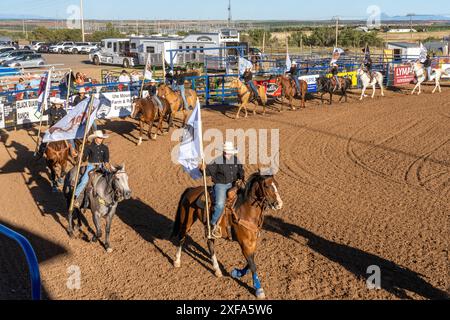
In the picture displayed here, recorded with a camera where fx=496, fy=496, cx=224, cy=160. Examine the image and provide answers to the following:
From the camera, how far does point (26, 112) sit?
19.4m

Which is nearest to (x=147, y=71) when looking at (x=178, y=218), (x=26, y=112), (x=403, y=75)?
(x=26, y=112)

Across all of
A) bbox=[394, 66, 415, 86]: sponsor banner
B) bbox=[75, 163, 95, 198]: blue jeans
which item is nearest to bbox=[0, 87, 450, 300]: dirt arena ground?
bbox=[75, 163, 95, 198]: blue jeans

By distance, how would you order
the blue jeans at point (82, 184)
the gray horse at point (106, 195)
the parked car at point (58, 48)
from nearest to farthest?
the gray horse at point (106, 195)
the blue jeans at point (82, 184)
the parked car at point (58, 48)

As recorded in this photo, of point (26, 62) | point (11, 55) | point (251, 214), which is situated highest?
point (11, 55)

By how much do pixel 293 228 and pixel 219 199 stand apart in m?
2.88

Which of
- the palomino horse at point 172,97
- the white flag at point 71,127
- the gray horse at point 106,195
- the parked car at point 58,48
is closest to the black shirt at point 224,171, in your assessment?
the gray horse at point 106,195

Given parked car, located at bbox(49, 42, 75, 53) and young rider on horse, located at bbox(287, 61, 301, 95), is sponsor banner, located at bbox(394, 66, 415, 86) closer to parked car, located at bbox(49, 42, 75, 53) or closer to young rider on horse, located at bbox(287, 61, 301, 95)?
young rider on horse, located at bbox(287, 61, 301, 95)

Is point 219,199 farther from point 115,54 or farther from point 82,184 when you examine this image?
point 115,54

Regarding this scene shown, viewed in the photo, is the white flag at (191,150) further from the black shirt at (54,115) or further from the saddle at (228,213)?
the black shirt at (54,115)

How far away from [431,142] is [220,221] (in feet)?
37.2

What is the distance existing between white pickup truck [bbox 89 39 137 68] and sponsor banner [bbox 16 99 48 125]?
1028 inches

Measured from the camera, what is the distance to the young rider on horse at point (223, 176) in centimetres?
761

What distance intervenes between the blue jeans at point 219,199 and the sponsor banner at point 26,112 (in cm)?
1399

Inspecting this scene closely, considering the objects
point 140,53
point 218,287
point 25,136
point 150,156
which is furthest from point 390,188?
point 140,53
